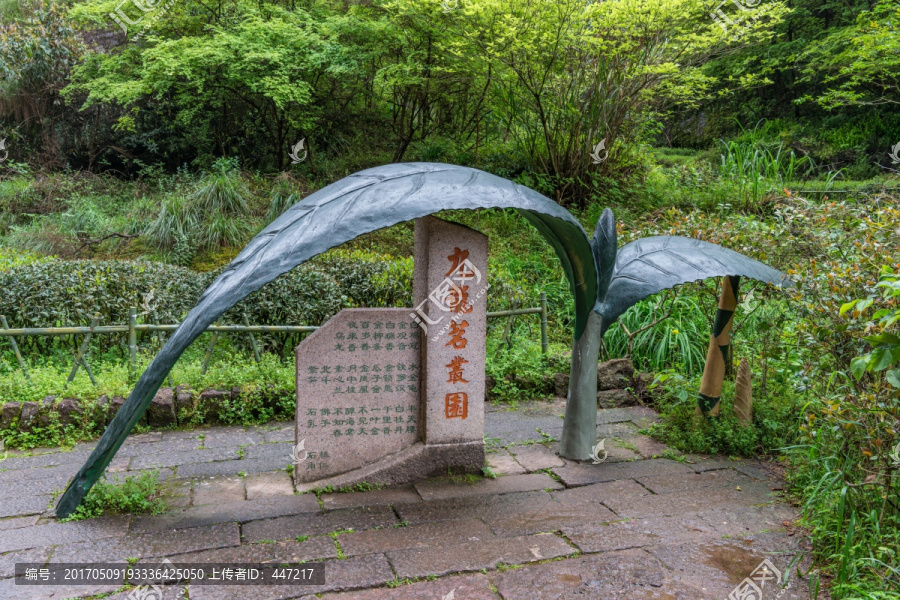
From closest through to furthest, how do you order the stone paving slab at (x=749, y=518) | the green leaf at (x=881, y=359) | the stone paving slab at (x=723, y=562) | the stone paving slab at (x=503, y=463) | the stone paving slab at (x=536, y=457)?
the green leaf at (x=881, y=359) → the stone paving slab at (x=723, y=562) → the stone paving slab at (x=749, y=518) → the stone paving slab at (x=503, y=463) → the stone paving slab at (x=536, y=457)

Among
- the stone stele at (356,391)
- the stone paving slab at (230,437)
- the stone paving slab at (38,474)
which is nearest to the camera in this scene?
the stone stele at (356,391)

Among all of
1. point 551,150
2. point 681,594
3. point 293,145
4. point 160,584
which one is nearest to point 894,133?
point 551,150

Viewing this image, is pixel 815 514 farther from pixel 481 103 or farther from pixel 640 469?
pixel 481 103

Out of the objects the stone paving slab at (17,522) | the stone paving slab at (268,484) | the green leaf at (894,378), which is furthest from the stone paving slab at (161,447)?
the green leaf at (894,378)

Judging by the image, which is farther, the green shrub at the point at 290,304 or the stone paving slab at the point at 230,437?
the green shrub at the point at 290,304

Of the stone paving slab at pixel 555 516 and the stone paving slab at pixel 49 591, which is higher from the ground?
the stone paving slab at pixel 49 591

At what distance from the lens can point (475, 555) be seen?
11.2ft

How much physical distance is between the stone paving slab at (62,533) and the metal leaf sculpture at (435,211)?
0.37 ft

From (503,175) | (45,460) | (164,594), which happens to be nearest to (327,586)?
(164,594)

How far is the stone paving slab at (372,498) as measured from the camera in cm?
404

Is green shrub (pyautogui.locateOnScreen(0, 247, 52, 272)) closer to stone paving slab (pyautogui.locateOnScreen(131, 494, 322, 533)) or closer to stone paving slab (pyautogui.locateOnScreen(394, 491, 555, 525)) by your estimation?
stone paving slab (pyautogui.locateOnScreen(131, 494, 322, 533))

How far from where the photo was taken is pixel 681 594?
10.1 feet

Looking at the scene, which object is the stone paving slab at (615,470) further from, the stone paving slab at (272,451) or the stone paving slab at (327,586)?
the stone paving slab at (272,451)

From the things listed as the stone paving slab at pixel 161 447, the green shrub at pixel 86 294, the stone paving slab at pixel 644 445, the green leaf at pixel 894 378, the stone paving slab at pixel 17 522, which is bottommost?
the stone paving slab at pixel 161 447
